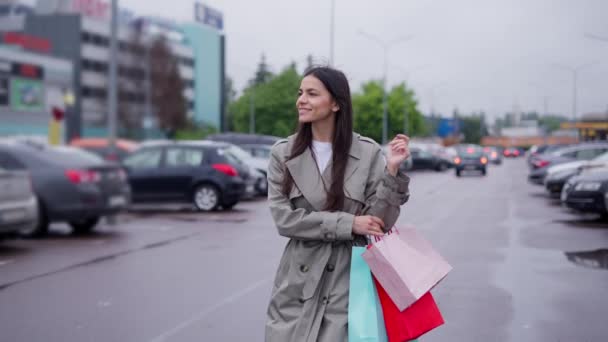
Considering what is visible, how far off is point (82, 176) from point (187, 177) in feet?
17.3

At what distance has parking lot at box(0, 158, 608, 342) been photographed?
6.32 meters

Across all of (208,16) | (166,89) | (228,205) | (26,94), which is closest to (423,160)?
(228,205)

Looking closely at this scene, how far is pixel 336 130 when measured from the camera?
3.21 m

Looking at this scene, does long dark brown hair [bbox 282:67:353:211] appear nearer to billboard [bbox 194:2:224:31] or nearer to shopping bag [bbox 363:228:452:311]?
shopping bag [bbox 363:228:452:311]

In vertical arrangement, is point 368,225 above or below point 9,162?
above

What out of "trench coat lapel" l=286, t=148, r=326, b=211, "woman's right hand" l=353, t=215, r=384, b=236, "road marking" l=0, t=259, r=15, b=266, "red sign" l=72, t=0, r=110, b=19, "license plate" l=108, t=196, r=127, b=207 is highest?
"red sign" l=72, t=0, r=110, b=19

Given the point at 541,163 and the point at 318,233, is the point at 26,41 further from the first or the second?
the point at 318,233

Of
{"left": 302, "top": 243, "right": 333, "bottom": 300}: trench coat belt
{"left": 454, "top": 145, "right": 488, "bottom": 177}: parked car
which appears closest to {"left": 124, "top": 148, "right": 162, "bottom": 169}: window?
{"left": 302, "top": 243, "right": 333, "bottom": 300}: trench coat belt

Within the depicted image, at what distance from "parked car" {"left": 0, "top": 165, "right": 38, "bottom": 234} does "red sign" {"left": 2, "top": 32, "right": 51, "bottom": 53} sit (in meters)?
58.4

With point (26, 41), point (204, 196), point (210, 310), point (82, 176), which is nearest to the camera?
point (210, 310)

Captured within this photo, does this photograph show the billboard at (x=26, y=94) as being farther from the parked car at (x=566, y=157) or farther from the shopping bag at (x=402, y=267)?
the shopping bag at (x=402, y=267)

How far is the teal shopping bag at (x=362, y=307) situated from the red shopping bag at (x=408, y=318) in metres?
0.02

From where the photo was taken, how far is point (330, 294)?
3059mm

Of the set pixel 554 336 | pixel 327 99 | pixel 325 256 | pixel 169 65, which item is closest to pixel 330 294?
pixel 325 256
